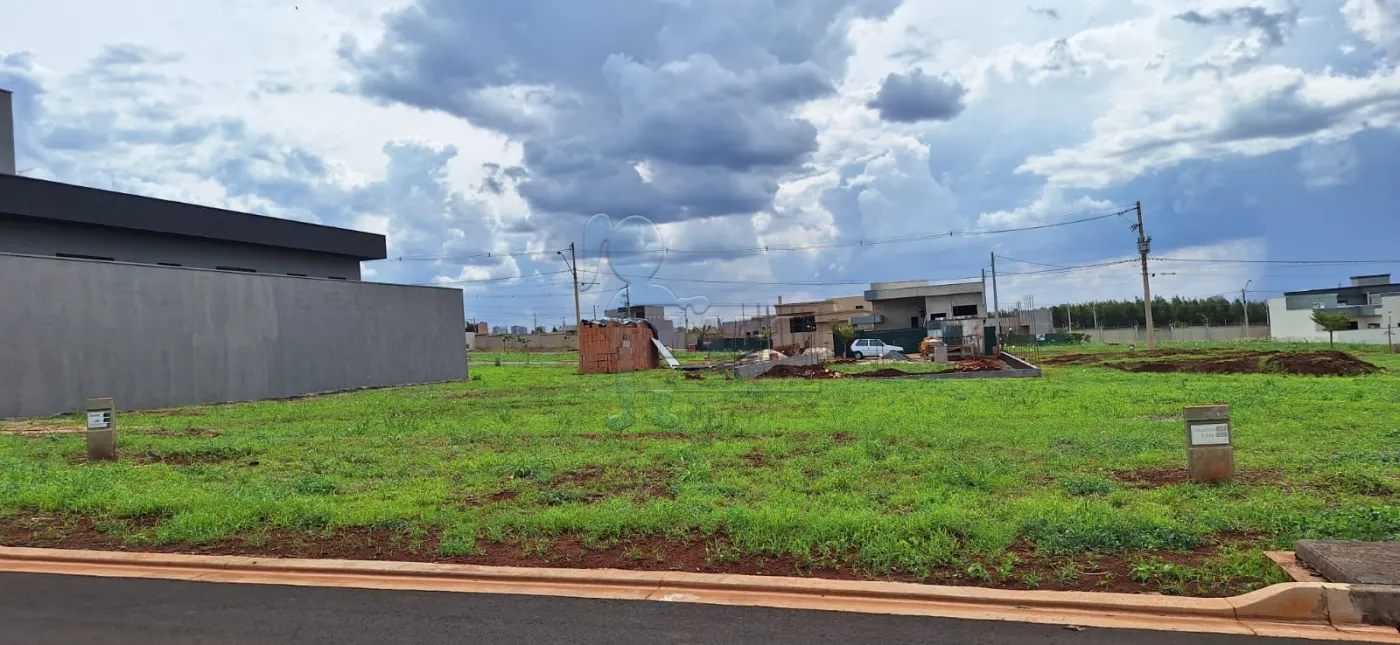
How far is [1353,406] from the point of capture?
17.2 m

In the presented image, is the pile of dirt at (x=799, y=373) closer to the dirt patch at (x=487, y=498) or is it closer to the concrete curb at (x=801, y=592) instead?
the dirt patch at (x=487, y=498)

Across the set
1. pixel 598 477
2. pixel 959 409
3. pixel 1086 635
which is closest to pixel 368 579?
pixel 598 477

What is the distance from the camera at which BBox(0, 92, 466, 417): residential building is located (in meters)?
23.1

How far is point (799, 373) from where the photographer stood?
37.5 metres

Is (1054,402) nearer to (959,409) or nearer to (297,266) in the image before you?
(959,409)

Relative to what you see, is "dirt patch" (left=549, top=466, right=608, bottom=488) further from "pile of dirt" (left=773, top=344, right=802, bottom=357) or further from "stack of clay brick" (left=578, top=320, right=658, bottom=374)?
"pile of dirt" (left=773, top=344, right=802, bottom=357)

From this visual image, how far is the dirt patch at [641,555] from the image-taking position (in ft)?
20.7

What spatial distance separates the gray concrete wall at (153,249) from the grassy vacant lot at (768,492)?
16.4m

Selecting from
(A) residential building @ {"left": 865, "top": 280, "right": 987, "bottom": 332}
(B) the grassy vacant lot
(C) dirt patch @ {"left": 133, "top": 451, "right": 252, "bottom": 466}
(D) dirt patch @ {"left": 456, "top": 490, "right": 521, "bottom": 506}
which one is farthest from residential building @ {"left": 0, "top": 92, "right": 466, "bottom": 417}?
(A) residential building @ {"left": 865, "top": 280, "right": 987, "bottom": 332}

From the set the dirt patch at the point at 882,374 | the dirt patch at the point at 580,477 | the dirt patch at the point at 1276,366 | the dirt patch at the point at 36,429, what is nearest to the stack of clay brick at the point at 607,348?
the dirt patch at the point at 882,374

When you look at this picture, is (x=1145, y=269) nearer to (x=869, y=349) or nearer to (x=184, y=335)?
(x=869, y=349)

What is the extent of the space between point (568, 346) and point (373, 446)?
95541 millimetres

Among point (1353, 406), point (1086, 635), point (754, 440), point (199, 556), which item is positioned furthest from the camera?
point (1353, 406)

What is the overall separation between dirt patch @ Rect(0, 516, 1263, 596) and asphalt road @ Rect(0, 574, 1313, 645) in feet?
2.47
